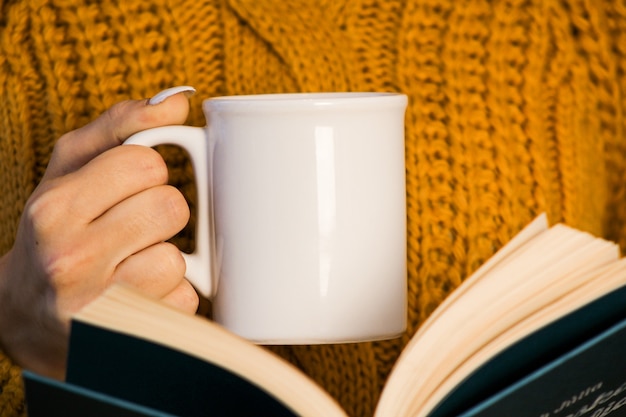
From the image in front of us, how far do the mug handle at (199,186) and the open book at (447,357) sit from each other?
7.2 inches

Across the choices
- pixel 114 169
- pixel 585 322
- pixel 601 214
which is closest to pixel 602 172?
pixel 601 214

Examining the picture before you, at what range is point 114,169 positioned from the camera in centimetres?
71

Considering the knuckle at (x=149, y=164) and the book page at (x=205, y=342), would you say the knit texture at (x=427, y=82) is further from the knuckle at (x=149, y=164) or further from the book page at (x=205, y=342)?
the book page at (x=205, y=342)

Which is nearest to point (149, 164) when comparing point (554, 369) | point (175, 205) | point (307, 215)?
point (175, 205)

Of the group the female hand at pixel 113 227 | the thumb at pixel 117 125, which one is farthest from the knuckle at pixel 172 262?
the thumb at pixel 117 125

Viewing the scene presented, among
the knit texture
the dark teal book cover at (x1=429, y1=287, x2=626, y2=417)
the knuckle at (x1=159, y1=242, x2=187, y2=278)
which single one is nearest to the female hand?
the knuckle at (x1=159, y1=242, x2=187, y2=278)

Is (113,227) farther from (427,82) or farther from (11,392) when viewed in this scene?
(427,82)

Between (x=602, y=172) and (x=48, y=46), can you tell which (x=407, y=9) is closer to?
(x=602, y=172)

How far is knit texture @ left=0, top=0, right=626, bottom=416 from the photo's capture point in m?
0.87

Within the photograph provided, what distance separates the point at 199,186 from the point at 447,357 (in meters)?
0.26

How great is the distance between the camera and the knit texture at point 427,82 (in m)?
0.87

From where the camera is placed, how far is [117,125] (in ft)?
2.49

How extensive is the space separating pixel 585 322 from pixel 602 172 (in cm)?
38

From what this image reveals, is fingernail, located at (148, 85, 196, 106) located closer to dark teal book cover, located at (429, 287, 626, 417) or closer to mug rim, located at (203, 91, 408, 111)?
mug rim, located at (203, 91, 408, 111)
